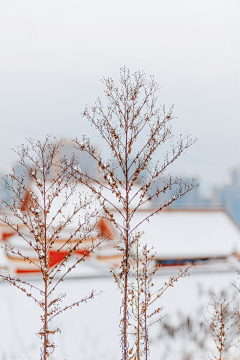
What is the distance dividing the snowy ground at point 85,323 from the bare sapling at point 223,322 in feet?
0.33

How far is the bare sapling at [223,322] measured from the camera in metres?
2.94

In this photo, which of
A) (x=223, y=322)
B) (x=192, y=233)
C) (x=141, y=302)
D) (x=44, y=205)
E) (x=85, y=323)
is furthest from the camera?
(x=192, y=233)

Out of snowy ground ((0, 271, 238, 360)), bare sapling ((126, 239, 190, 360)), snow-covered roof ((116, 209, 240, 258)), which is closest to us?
bare sapling ((126, 239, 190, 360))

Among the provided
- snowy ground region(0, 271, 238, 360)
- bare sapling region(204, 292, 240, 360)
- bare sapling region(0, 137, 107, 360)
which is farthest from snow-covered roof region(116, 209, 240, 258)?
bare sapling region(0, 137, 107, 360)

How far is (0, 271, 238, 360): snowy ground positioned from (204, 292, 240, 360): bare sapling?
100mm

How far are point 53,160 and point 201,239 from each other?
1938 millimetres

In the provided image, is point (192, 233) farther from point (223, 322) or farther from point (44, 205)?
Result: point (44, 205)

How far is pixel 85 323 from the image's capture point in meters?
2.78

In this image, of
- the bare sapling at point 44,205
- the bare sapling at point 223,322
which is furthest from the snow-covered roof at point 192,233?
the bare sapling at point 44,205

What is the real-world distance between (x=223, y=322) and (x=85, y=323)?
4.31ft

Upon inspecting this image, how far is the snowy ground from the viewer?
2.66 meters

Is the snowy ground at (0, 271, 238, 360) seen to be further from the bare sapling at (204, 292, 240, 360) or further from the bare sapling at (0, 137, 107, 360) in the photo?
the bare sapling at (0, 137, 107, 360)

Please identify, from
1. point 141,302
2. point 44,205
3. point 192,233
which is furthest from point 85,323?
point 192,233

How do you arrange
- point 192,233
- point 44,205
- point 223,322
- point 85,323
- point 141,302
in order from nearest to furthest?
point 44,205 → point 141,302 → point 85,323 → point 223,322 → point 192,233
